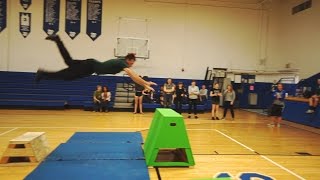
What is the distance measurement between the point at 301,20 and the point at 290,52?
5.06ft

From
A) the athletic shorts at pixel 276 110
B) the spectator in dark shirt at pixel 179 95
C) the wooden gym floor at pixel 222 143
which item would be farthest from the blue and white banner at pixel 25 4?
the athletic shorts at pixel 276 110

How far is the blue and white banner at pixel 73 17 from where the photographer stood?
43.2 feet

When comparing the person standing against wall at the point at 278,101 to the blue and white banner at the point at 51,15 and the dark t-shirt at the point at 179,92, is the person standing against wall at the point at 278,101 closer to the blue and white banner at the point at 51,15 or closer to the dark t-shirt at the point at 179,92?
the dark t-shirt at the point at 179,92

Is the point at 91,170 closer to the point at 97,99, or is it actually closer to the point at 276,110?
the point at 276,110

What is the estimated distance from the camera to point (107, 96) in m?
11.4

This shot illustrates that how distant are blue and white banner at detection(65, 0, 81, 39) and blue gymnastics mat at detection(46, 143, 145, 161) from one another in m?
8.78

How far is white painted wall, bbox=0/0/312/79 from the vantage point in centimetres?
1298

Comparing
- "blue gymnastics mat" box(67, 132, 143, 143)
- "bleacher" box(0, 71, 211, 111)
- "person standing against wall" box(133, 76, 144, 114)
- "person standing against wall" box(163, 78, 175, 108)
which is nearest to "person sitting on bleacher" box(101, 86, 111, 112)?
"bleacher" box(0, 71, 211, 111)

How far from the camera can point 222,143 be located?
6.36 metres

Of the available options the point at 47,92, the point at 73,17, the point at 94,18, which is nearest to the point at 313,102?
the point at 94,18

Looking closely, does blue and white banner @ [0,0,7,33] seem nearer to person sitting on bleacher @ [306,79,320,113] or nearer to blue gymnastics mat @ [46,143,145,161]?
blue gymnastics mat @ [46,143,145,161]

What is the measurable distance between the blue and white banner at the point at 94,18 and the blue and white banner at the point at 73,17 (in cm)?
44

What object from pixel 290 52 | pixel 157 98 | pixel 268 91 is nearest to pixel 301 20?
pixel 290 52

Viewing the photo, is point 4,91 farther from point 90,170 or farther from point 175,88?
point 90,170
